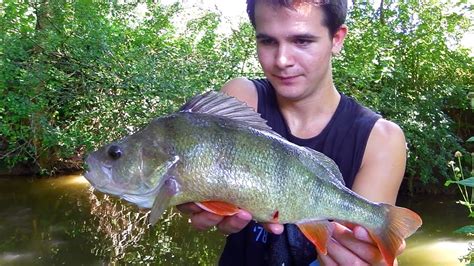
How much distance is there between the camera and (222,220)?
1720mm

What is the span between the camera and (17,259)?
263 inches

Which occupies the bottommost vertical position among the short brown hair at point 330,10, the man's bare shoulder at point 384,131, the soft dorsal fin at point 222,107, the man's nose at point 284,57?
the man's bare shoulder at point 384,131

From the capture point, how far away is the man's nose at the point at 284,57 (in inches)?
77.1

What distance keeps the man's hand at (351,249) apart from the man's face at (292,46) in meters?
0.62

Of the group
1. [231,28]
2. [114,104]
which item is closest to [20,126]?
[114,104]

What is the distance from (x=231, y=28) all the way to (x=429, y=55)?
378 centimetres

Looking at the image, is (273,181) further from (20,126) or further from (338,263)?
(20,126)

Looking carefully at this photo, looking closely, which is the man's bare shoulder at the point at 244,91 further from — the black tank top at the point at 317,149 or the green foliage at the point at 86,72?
the green foliage at the point at 86,72

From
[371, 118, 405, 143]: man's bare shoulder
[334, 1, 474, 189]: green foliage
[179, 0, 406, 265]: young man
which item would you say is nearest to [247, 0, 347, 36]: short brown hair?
[179, 0, 406, 265]: young man

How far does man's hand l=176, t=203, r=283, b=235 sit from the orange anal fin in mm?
28

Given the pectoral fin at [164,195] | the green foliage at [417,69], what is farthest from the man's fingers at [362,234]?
the green foliage at [417,69]

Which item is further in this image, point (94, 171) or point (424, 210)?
point (424, 210)

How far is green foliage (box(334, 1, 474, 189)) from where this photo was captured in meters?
8.55

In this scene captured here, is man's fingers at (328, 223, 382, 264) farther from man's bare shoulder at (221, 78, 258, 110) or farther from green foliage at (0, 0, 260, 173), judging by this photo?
green foliage at (0, 0, 260, 173)
